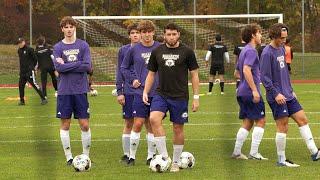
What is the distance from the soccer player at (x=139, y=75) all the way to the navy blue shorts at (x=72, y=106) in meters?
0.71

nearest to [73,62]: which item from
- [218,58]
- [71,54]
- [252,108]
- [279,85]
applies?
[71,54]

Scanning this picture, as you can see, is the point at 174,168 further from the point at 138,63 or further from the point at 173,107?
the point at 138,63

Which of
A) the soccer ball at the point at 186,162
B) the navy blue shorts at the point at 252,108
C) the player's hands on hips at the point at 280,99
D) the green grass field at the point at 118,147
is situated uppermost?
the player's hands on hips at the point at 280,99

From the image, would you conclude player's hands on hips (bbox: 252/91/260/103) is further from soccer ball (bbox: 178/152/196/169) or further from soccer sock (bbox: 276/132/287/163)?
soccer ball (bbox: 178/152/196/169)

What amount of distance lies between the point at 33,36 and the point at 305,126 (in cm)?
2964

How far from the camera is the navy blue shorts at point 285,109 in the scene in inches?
487

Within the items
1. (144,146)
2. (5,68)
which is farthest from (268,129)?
(5,68)

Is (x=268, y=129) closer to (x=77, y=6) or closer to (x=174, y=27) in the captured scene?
(x=174, y=27)

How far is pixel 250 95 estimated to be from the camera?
1305 centimetres

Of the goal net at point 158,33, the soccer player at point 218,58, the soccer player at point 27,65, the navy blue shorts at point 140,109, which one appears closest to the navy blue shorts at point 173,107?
the navy blue shorts at point 140,109

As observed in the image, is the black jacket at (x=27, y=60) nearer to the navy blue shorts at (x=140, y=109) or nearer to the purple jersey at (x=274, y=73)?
the navy blue shorts at (x=140, y=109)

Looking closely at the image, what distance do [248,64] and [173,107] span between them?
1.40 m

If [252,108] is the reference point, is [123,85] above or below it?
above

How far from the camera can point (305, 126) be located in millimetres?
12688
